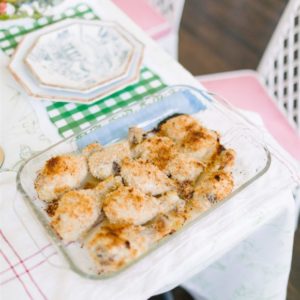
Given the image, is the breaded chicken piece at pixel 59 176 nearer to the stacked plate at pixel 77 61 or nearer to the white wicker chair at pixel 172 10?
the stacked plate at pixel 77 61

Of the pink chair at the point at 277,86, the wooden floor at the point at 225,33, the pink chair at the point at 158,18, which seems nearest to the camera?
the pink chair at the point at 277,86

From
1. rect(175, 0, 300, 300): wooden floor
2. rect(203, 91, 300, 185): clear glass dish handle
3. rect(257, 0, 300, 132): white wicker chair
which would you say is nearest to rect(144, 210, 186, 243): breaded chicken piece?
rect(203, 91, 300, 185): clear glass dish handle

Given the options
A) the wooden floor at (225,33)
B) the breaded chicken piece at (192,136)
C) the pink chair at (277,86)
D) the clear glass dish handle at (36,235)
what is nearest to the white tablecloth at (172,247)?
the clear glass dish handle at (36,235)

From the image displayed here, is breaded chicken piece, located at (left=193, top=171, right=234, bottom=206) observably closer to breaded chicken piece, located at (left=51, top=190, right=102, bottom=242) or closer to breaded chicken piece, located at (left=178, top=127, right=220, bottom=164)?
breaded chicken piece, located at (left=178, top=127, right=220, bottom=164)

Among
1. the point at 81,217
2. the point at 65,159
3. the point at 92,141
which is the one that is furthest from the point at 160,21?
the point at 81,217

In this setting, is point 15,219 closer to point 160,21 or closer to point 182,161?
point 182,161

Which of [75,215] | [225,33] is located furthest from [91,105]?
[225,33]

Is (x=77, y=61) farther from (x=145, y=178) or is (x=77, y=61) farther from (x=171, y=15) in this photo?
(x=171, y=15)
